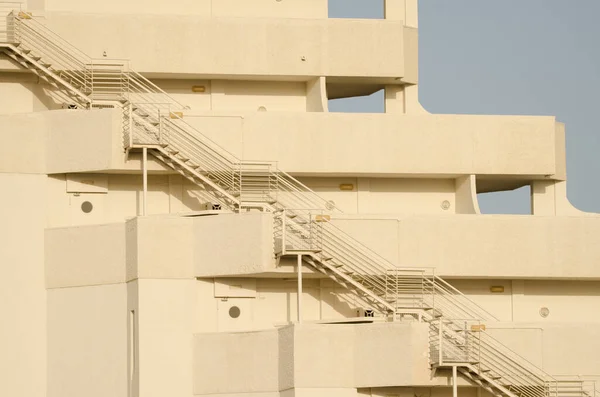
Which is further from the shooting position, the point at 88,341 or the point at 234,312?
the point at 234,312

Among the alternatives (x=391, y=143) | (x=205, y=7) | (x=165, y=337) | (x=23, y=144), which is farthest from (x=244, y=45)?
(x=165, y=337)

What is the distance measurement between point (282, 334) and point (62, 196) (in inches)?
293

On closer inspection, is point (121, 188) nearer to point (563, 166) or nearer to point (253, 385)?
point (253, 385)

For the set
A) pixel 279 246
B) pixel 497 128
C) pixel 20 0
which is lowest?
pixel 279 246

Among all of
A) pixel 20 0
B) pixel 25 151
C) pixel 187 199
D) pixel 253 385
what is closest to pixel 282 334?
pixel 253 385

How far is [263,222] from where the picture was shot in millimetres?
47000

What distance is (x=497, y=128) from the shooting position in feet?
168

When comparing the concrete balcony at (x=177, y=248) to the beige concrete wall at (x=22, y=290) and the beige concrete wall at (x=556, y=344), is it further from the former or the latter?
the beige concrete wall at (x=556, y=344)

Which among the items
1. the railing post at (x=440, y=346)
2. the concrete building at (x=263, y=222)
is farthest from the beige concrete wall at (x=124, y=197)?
the railing post at (x=440, y=346)

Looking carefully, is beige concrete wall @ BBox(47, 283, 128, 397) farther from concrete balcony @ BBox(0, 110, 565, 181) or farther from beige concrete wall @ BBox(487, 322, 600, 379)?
beige concrete wall @ BBox(487, 322, 600, 379)

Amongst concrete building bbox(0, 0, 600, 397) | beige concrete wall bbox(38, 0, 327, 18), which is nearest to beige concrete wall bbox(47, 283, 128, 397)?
concrete building bbox(0, 0, 600, 397)

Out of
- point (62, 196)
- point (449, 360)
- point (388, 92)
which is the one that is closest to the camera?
point (449, 360)

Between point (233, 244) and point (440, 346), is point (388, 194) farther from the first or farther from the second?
point (440, 346)

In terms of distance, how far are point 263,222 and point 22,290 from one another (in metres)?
6.74
